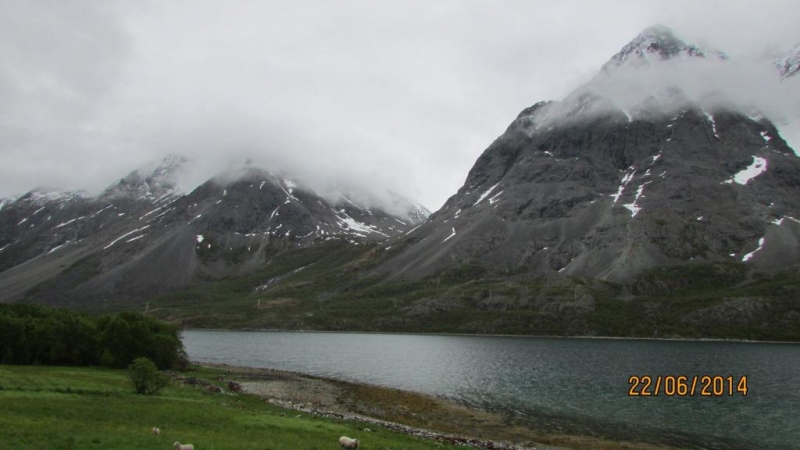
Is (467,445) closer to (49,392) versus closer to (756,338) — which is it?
(49,392)

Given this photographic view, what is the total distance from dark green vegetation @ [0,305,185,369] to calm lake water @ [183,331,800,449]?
102 ft

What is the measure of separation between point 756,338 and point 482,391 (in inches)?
6417

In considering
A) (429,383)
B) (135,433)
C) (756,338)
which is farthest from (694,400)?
(756,338)

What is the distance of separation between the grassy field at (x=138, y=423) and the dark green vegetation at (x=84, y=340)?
80.4 ft

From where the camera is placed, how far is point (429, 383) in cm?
8762

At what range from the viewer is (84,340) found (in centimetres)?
7319

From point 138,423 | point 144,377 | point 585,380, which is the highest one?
point 585,380

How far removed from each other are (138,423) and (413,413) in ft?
112

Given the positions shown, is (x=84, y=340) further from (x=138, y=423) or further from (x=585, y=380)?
(x=585, y=380)
